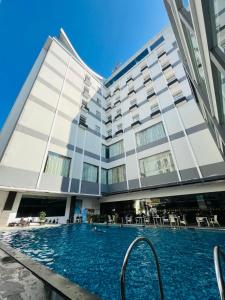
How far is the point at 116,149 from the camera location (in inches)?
847

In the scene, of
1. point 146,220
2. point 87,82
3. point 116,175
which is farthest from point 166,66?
point 146,220

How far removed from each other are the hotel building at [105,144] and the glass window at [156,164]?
4.2 inches

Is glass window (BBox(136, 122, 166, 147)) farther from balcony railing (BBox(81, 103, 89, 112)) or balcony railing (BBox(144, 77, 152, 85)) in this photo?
balcony railing (BBox(81, 103, 89, 112))

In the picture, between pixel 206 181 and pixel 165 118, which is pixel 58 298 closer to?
pixel 206 181

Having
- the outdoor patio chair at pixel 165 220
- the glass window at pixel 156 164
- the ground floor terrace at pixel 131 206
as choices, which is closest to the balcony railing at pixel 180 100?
the glass window at pixel 156 164

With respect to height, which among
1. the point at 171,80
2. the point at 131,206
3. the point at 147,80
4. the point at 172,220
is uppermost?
the point at 147,80

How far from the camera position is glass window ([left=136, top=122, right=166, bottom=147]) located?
1728 centimetres

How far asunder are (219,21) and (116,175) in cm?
1827

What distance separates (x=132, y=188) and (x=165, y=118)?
29.3 ft

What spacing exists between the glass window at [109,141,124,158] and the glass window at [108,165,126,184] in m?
2.20

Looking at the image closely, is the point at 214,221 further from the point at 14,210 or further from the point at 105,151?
the point at 14,210

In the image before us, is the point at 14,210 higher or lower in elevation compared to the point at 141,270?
higher

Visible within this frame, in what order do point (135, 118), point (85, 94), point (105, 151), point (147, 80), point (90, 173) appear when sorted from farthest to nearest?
point (85, 94)
point (105, 151)
point (147, 80)
point (135, 118)
point (90, 173)

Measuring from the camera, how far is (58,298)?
215 cm
